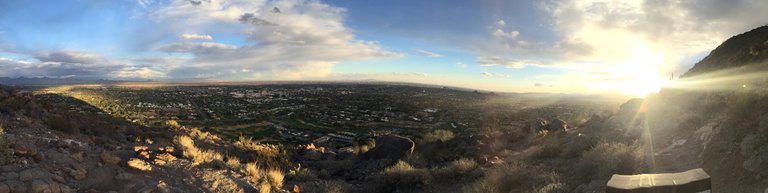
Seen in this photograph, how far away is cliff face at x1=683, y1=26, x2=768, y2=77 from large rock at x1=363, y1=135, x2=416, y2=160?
45.2 feet

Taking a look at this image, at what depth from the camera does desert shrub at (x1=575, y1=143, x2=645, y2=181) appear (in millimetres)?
11305

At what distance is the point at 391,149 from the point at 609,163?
34.9 feet

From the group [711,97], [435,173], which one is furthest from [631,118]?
[435,173]

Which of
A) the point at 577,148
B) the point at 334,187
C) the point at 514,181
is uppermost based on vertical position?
the point at 577,148

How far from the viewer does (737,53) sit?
1856 centimetres

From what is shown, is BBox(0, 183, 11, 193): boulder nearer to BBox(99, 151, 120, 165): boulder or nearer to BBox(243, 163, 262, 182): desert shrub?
BBox(99, 151, 120, 165): boulder

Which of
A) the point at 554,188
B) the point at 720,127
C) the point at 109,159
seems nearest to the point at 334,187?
the point at 109,159

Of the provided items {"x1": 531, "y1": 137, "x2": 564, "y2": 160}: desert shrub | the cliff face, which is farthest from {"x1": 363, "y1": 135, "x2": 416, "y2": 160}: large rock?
the cliff face

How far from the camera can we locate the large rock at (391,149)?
2017 cm

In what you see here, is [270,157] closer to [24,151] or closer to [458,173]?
[458,173]

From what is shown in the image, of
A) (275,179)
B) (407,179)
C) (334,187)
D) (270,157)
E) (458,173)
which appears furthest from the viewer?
(270,157)

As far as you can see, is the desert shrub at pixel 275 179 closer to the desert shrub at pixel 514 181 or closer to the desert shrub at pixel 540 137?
the desert shrub at pixel 514 181

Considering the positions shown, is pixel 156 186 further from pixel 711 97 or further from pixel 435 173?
pixel 711 97

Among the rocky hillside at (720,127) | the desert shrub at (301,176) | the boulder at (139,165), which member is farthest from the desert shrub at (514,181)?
the boulder at (139,165)
